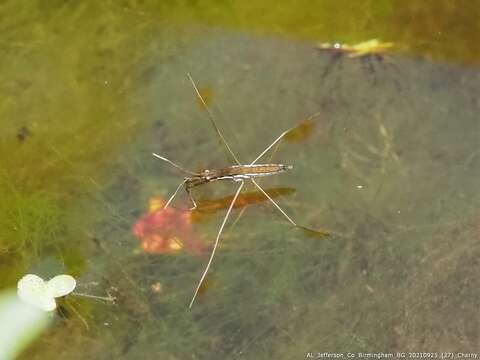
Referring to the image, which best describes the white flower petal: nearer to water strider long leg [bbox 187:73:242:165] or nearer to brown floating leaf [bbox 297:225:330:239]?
water strider long leg [bbox 187:73:242:165]

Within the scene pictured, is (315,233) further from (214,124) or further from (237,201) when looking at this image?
(214,124)

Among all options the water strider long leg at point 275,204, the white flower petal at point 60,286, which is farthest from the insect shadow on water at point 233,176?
the white flower petal at point 60,286

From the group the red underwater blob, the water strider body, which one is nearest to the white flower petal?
the red underwater blob

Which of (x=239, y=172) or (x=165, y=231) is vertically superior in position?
(x=239, y=172)

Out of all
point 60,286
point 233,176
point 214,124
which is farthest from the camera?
point 214,124

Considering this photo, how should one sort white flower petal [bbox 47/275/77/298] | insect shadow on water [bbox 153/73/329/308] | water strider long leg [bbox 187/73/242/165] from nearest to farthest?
1. white flower petal [bbox 47/275/77/298]
2. insect shadow on water [bbox 153/73/329/308]
3. water strider long leg [bbox 187/73/242/165]

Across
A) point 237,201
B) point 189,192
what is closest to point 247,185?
point 237,201

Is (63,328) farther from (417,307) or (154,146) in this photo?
(417,307)

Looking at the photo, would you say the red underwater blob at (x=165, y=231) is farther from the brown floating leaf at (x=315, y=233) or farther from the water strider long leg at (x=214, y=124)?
the brown floating leaf at (x=315, y=233)

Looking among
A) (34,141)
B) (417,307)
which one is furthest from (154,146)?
(417,307)
